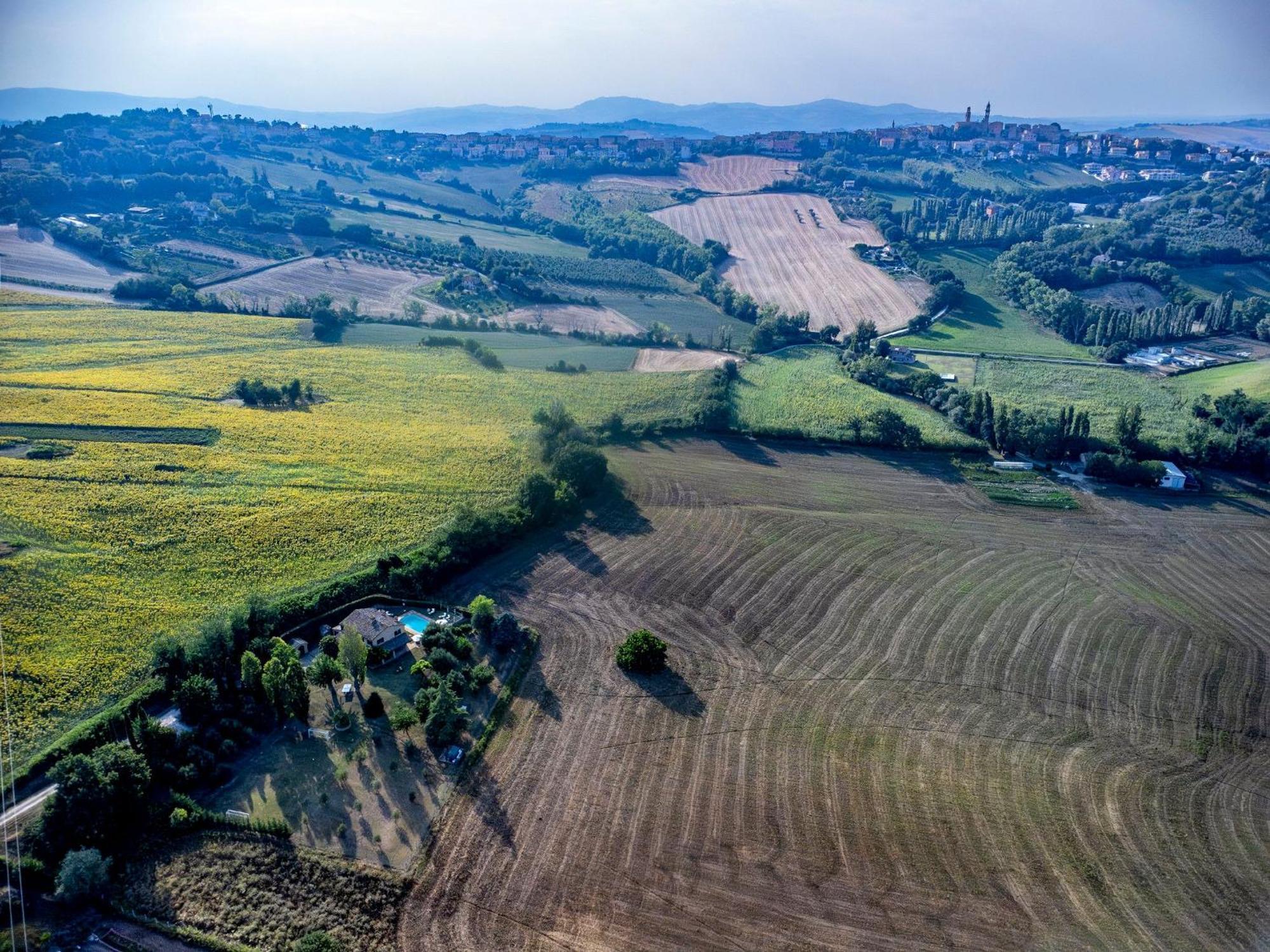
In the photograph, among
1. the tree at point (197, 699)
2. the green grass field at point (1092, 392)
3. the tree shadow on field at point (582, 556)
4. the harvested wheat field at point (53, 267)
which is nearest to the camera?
the tree at point (197, 699)

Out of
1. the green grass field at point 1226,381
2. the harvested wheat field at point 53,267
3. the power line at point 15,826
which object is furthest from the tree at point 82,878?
the green grass field at point 1226,381

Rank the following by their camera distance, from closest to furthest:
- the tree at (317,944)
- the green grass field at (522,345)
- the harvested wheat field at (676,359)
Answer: the tree at (317,944) < the harvested wheat field at (676,359) < the green grass field at (522,345)

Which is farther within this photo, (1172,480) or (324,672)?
(1172,480)

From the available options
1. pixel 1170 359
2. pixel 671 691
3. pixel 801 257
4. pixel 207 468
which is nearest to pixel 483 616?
pixel 671 691

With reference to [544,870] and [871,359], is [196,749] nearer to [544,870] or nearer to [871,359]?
[544,870]

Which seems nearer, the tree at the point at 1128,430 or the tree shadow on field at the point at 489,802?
the tree shadow on field at the point at 489,802

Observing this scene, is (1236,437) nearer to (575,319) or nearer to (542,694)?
(542,694)

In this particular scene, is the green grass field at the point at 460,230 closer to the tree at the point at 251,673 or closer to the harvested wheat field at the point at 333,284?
the harvested wheat field at the point at 333,284
